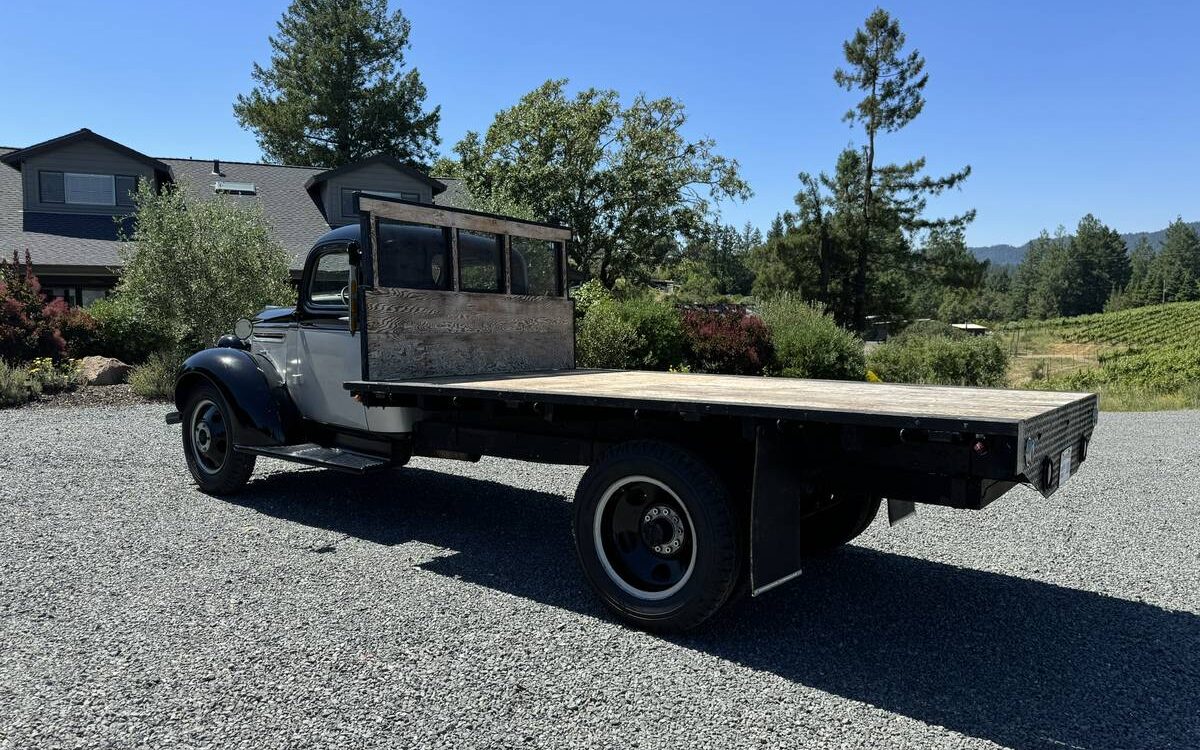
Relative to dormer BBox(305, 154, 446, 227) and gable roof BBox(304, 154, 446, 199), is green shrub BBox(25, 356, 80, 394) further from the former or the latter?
gable roof BBox(304, 154, 446, 199)

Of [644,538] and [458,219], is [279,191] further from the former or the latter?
→ [644,538]

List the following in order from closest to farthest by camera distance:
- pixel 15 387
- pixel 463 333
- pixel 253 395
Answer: pixel 463 333
pixel 253 395
pixel 15 387

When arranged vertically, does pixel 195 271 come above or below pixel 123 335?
above

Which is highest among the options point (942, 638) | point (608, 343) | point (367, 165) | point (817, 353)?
point (367, 165)

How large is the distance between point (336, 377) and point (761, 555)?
3.81 meters

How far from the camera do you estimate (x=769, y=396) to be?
4070mm

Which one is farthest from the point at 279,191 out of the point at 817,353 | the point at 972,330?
the point at 972,330

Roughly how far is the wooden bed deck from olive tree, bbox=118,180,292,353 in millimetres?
10852

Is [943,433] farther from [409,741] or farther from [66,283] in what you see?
[66,283]

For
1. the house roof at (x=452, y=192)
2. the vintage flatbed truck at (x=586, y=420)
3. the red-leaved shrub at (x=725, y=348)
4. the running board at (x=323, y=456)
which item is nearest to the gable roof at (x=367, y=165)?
the house roof at (x=452, y=192)

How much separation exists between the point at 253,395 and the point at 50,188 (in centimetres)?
2065

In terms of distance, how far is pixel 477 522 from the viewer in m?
5.98

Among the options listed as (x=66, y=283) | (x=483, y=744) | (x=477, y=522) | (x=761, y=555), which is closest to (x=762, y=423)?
(x=761, y=555)

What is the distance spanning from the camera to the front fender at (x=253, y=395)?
6.18 m
